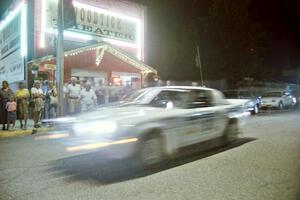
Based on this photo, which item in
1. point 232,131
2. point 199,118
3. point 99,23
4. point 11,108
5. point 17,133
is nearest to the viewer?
point 199,118

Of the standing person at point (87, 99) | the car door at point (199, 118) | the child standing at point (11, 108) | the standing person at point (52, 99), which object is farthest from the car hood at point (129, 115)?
the standing person at point (52, 99)

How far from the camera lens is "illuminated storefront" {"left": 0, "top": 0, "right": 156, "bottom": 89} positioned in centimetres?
1867

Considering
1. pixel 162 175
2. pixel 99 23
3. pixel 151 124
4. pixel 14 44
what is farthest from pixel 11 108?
pixel 99 23

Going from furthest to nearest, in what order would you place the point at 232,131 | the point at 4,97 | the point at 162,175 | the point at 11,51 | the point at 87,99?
the point at 11,51 < the point at 87,99 < the point at 4,97 < the point at 232,131 < the point at 162,175

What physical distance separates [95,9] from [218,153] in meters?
15.1

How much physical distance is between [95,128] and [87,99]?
716cm

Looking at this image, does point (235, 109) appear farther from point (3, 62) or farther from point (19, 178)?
point (3, 62)

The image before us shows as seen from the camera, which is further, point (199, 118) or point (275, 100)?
point (275, 100)

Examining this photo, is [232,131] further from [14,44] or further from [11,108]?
[14,44]

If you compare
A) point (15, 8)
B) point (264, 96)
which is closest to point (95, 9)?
point (15, 8)

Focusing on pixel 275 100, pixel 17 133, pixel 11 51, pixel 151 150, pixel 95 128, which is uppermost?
pixel 11 51

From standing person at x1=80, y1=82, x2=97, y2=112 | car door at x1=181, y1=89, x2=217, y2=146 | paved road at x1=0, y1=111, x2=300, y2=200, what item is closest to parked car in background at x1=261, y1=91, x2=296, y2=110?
standing person at x1=80, y1=82, x2=97, y2=112

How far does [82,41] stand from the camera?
67.8 feet

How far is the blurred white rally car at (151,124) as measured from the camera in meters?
6.55
